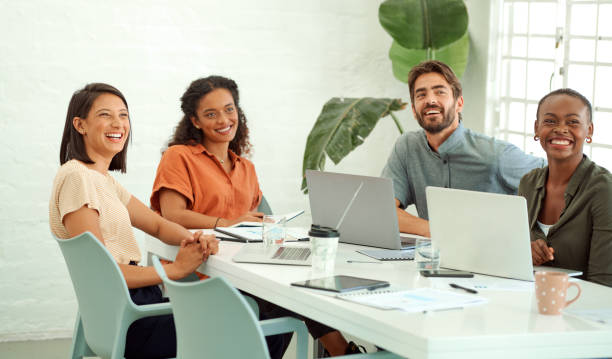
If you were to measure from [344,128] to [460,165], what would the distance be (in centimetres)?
79

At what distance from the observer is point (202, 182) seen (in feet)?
10.8

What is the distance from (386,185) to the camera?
2.42 metres

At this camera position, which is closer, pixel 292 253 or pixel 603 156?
pixel 292 253

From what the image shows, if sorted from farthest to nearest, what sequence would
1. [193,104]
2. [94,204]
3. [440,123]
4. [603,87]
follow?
[603,87]
[193,104]
[440,123]
[94,204]

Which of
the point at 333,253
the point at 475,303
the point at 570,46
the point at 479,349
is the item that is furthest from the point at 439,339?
the point at 570,46

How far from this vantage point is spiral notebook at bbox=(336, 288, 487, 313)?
1.72 m

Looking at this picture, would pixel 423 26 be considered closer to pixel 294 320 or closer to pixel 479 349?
pixel 294 320

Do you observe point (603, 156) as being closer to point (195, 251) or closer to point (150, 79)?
point (195, 251)

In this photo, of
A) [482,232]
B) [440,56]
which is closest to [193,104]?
[440,56]

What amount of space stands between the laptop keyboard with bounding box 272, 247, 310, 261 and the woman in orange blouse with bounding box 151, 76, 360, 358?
26.4 inches

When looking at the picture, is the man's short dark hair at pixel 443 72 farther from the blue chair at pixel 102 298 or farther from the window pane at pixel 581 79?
the blue chair at pixel 102 298

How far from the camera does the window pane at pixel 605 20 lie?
11.4 ft

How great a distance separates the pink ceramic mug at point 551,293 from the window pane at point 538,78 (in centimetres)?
237

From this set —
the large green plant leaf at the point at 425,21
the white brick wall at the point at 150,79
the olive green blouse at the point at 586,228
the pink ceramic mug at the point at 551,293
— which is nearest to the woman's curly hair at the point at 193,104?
the white brick wall at the point at 150,79
